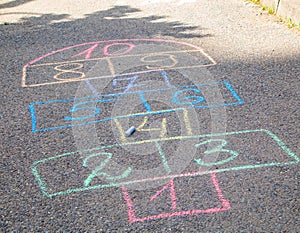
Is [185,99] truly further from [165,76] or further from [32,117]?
[32,117]

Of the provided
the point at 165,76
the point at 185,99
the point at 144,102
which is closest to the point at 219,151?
the point at 185,99

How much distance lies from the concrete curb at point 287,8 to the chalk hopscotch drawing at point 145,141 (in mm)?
2059

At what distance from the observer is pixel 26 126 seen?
4555mm

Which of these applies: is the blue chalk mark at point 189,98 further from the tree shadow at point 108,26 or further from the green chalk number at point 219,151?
the tree shadow at point 108,26

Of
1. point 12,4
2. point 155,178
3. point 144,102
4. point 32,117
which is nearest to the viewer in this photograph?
point 155,178

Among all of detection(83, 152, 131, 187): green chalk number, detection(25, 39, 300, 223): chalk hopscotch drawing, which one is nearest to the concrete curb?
detection(25, 39, 300, 223): chalk hopscotch drawing

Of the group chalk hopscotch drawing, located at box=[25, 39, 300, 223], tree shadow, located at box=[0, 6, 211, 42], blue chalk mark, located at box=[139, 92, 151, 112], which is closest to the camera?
chalk hopscotch drawing, located at box=[25, 39, 300, 223]

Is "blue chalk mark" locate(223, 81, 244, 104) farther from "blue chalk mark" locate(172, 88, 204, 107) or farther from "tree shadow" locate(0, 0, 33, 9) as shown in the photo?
"tree shadow" locate(0, 0, 33, 9)

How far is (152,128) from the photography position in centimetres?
440

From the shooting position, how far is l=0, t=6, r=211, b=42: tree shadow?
721 cm

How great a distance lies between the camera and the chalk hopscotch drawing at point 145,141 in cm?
346

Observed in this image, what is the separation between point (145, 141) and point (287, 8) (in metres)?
4.50

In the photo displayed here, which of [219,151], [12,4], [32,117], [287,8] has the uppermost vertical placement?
[287,8]

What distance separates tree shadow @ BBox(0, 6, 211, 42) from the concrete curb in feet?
4.82
